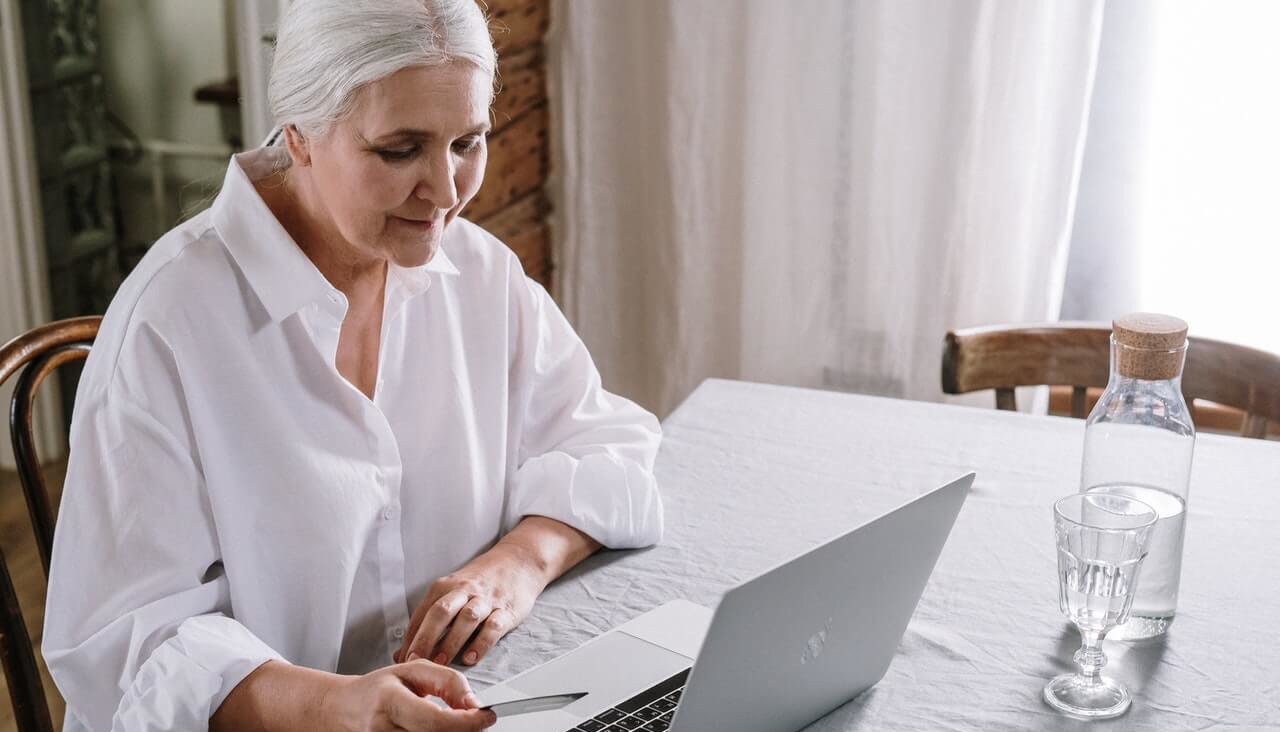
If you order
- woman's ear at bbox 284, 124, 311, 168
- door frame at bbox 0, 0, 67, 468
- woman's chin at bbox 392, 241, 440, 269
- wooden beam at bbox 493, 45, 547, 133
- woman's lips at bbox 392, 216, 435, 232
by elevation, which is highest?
woman's ear at bbox 284, 124, 311, 168

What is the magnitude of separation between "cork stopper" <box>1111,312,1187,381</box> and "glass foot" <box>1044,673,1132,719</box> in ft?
0.86

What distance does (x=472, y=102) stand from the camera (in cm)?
122

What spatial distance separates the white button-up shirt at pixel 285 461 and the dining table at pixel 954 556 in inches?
3.7

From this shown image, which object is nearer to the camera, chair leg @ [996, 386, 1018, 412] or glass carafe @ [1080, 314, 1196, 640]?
glass carafe @ [1080, 314, 1196, 640]

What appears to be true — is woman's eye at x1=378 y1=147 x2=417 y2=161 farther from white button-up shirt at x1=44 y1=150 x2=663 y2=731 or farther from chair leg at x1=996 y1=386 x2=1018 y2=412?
chair leg at x1=996 y1=386 x2=1018 y2=412

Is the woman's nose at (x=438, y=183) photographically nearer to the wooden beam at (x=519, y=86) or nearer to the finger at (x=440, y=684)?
the finger at (x=440, y=684)

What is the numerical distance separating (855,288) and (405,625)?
1607mm

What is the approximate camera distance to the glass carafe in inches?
46.2

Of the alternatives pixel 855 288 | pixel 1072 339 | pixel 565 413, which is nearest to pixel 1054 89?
pixel 855 288

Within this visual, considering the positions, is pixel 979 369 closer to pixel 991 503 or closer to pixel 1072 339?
pixel 1072 339

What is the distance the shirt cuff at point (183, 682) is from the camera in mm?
1037

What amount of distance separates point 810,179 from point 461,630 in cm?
173

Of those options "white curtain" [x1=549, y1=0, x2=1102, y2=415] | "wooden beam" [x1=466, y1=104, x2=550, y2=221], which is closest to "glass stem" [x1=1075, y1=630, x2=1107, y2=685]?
"white curtain" [x1=549, y1=0, x2=1102, y2=415]

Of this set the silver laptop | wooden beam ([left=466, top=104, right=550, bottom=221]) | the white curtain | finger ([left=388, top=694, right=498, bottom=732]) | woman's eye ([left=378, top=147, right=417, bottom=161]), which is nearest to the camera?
the silver laptop
